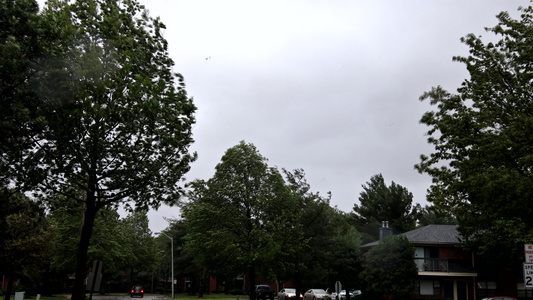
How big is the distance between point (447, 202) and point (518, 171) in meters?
3.66

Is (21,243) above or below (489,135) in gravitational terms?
below

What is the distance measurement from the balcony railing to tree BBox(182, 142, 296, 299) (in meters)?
12.4

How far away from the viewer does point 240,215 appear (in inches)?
1468

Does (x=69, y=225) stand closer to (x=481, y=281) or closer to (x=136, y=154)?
(x=136, y=154)

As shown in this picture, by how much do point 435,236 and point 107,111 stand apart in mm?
36382

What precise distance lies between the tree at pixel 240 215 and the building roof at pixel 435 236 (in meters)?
12.1

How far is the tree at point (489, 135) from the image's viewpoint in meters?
16.6

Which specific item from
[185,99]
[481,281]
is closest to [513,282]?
[481,281]

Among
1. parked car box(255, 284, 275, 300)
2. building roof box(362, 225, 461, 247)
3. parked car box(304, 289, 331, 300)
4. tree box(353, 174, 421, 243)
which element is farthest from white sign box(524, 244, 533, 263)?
tree box(353, 174, 421, 243)

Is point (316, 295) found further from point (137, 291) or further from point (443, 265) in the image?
point (137, 291)

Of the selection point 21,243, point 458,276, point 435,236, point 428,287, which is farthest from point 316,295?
point 21,243

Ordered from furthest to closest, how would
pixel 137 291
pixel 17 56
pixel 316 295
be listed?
pixel 137 291, pixel 316 295, pixel 17 56

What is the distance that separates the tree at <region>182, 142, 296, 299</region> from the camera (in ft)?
119

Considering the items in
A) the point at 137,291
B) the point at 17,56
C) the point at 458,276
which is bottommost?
the point at 137,291
